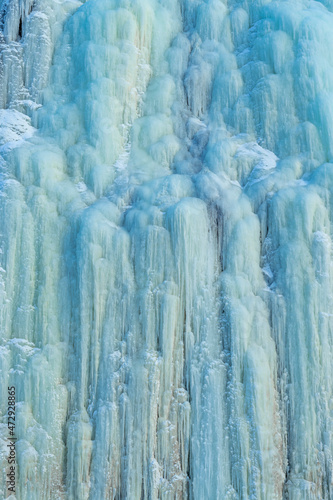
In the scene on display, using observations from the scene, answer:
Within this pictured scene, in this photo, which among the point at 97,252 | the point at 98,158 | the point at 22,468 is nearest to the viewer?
the point at 22,468

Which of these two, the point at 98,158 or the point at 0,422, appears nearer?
the point at 0,422

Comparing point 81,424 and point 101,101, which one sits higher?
point 101,101

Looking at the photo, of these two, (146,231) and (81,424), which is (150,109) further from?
(81,424)

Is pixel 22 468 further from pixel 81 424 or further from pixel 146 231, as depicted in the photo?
pixel 146 231

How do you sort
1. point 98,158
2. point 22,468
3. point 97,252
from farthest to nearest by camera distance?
point 98,158
point 97,252
point 22,468

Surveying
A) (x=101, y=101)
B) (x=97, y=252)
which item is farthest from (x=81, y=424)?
(x=101, y=101)

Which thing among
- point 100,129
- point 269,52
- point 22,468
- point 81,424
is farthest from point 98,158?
point 22,468

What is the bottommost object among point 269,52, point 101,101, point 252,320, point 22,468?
point 22,468
